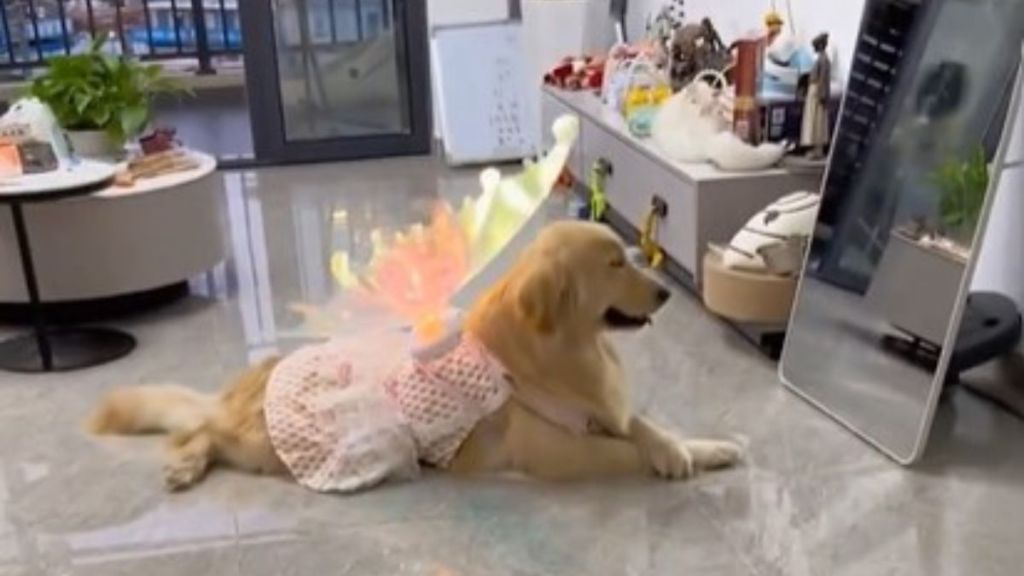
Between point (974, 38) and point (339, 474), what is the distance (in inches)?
68.5

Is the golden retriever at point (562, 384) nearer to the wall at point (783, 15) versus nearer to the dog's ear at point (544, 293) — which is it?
the dog's ear at point (544, 293)

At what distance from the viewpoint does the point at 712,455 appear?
2521 mm

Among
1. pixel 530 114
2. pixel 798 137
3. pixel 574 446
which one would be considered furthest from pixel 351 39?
pixel 574 446

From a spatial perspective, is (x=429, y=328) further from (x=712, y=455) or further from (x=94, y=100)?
(x=94, y=100)

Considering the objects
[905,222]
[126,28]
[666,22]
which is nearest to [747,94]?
[905,222]

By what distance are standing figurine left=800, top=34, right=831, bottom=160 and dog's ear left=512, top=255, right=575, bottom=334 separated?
1.27m

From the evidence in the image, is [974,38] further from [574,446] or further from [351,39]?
[351,39]

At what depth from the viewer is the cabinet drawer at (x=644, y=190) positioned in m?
3.41

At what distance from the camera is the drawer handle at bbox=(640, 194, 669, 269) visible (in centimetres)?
362

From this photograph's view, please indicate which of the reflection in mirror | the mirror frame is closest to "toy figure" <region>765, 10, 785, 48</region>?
the reflection in mirror

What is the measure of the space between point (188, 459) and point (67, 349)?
3.46ft

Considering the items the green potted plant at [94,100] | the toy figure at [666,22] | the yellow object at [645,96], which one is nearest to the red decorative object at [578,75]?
the toy figure at [666,22]

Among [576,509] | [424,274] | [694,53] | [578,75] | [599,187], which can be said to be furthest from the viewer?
[578,75]

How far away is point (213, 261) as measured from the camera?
3816 mm
